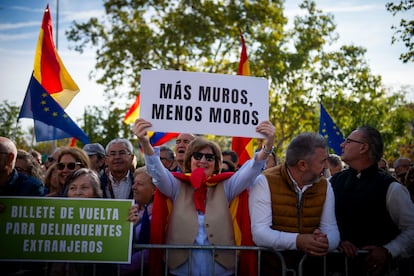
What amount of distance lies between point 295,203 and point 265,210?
0.84 ft

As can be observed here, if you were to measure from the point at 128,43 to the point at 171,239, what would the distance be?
58.5 ft

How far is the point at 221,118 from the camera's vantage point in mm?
4105

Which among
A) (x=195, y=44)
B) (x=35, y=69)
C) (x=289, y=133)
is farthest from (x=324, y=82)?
(x=35, y=69)

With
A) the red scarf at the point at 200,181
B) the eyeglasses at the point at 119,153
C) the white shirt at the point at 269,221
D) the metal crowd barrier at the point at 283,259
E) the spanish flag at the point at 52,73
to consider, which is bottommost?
the metal crowd barrier at the point at 283,259

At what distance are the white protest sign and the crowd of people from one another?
15 centimetres

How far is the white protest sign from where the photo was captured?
3996mm

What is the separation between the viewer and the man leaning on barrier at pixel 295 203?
3.81m

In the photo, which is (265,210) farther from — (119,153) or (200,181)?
(119,153)

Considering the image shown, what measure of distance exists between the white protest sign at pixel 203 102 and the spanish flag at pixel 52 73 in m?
4.31

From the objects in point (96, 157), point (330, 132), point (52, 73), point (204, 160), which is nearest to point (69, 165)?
point (96, 157)

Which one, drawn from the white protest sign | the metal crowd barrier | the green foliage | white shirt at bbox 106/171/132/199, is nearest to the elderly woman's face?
A: the white protest sign

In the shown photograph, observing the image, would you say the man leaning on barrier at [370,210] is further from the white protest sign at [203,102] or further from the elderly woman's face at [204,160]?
the elderly woman's face at [204,160]

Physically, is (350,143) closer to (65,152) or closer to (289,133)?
(65,152)

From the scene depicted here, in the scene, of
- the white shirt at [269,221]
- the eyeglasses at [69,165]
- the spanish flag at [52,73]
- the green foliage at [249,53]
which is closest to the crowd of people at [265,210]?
the white shirt at [269,221]
